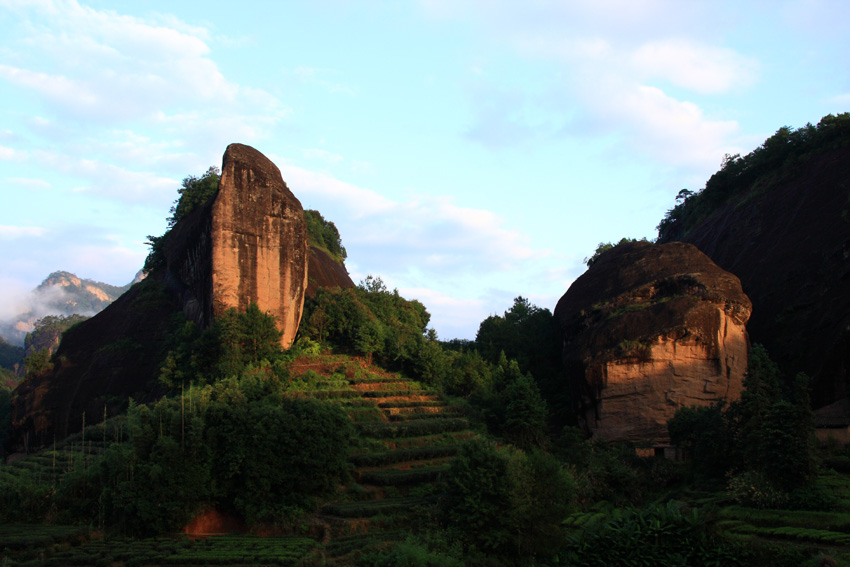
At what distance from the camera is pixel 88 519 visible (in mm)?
22766

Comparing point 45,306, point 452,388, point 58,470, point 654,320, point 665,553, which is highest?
point 45,306

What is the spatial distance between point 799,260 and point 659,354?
1136 cm

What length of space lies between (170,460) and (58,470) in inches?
287

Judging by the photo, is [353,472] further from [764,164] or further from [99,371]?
[764,164]

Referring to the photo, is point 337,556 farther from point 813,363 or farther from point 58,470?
point 813,363

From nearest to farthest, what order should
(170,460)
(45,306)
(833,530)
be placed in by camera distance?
(833,530) < (170,460) < (45,306)

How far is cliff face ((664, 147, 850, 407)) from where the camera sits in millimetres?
28688

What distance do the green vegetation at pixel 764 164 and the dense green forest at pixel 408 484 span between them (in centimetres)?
1976

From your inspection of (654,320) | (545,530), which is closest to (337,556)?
(545,530)

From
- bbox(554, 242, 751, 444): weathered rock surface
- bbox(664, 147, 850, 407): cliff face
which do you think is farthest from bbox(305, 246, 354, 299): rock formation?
bbox(664, 147, 850, 407): cliff face

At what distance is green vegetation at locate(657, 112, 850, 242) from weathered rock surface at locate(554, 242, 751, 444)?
52.6ft

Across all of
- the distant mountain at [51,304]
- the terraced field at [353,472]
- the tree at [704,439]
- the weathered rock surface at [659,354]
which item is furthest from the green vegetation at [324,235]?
the distant mountain at [51,304]

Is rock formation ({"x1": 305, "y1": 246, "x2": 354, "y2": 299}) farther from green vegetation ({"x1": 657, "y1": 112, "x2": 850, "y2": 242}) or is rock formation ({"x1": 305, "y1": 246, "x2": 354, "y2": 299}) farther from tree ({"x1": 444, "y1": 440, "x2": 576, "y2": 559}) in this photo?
green vegetation ({"x1": 657, "y1": 112, "x2": 850, "y2": 242})

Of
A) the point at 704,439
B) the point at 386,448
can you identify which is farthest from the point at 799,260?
the point at 386,448
